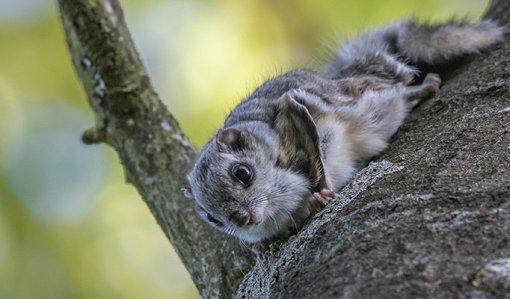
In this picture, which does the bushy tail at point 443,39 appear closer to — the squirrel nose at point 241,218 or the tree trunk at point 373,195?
the tree trunk at point 373,195

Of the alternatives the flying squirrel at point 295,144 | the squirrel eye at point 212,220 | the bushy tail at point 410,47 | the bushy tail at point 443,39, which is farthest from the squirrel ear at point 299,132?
the bushy tail at point 443,39

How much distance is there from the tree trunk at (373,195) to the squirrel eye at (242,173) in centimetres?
36

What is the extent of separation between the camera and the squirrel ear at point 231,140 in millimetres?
3828

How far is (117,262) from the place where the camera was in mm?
8953

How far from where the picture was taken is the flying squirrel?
362cm

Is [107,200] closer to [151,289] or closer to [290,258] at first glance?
[151,289]

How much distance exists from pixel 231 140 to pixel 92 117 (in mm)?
5757

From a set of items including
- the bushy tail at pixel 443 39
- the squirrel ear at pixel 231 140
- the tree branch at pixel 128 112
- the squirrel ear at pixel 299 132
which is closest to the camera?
the squirrel ear at pixel 299 132

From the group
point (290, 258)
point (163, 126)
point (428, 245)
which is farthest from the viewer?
point (163, 126)

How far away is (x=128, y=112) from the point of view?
14.1 ft

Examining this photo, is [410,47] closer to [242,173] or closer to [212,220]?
[242,173]

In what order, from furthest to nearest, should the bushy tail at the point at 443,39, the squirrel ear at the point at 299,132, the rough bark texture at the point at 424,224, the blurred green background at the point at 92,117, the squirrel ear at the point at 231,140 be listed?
the blurred green background at the point at 92,117 → the bushy tail at the point at 443,39 → the squirrel ear at the point at 231,140 → the squirrel ear at the point at 299,132 → the rough bark texture at the point at 424,224

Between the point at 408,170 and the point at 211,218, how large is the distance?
4.29 ft

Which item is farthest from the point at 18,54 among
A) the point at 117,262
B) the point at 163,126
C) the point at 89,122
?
the point at 163,126
